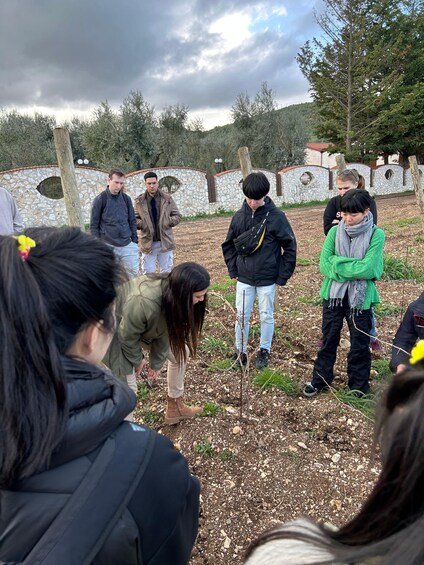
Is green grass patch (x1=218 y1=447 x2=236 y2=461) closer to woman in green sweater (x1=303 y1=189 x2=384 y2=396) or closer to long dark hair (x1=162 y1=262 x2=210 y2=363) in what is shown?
long dark hair (x1=162 y1=262 x2=210 y2=363)

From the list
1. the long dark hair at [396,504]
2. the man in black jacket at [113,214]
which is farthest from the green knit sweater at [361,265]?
the man in black jacket at [113,214]

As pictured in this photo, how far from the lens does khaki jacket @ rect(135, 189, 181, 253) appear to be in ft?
16.2

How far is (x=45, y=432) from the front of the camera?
2.19 feet

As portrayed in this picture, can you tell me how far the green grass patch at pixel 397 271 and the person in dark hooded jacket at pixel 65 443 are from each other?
520 cm

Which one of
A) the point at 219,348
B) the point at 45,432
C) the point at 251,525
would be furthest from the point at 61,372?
the point at 219,348

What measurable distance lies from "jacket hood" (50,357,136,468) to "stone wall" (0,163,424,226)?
1245 centimetres

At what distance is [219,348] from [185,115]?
23.5 metres

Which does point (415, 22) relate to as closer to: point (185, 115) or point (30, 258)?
point (185, 115)

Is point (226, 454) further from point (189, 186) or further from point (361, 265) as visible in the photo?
point (189, 186)

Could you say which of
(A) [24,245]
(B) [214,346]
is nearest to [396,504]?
(A) [24,245]

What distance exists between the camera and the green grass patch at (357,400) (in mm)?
2628

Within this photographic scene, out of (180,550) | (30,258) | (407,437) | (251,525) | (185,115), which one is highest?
(185,115)

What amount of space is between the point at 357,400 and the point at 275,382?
2.04ft

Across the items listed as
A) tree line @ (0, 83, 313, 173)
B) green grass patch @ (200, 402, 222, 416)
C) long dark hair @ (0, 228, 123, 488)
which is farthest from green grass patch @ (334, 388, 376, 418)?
tree line @ (0, 83, 313, 173)
